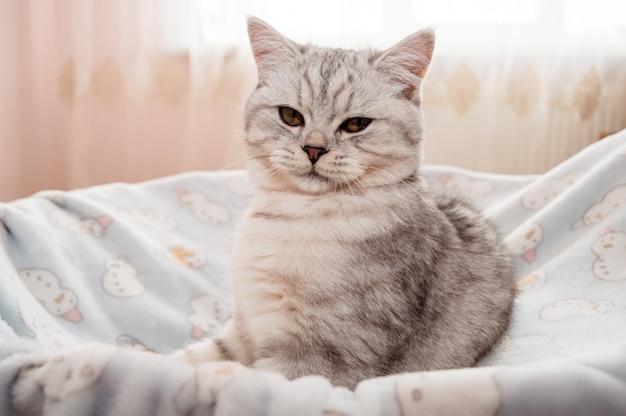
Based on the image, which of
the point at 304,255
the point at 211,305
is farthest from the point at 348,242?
the point at 211,305

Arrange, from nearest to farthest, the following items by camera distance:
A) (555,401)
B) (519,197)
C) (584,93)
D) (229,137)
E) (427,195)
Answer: (555,401) → (427,195) → (519,197) → (584,93) → (229,137)

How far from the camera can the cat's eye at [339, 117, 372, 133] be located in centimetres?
128

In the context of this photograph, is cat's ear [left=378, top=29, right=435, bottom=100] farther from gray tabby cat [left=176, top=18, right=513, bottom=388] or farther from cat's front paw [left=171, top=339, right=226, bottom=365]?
cat's front paw [left=171, top=339, right=226, bottom=365]

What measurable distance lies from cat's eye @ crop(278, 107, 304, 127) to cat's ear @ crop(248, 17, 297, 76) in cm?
16

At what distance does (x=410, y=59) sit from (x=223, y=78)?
1527mm

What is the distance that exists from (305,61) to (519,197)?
91cm

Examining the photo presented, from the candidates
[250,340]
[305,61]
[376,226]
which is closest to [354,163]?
[376,226]

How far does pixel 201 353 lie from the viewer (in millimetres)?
1396

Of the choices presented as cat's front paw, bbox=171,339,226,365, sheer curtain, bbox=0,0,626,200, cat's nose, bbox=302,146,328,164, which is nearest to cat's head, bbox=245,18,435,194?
cat's nose, bbox=302,146,328,164

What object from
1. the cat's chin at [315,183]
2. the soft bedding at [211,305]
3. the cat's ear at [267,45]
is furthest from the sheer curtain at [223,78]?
the cat's chin at [315,183]

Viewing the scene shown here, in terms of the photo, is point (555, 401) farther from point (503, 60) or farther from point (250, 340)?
point (503, 60)

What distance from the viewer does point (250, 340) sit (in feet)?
4.23

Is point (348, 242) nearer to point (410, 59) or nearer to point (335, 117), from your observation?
point (335, 117)

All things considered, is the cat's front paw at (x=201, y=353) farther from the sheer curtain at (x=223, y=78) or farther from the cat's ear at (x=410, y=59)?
the sheer curtain at (x=223, y=78)
